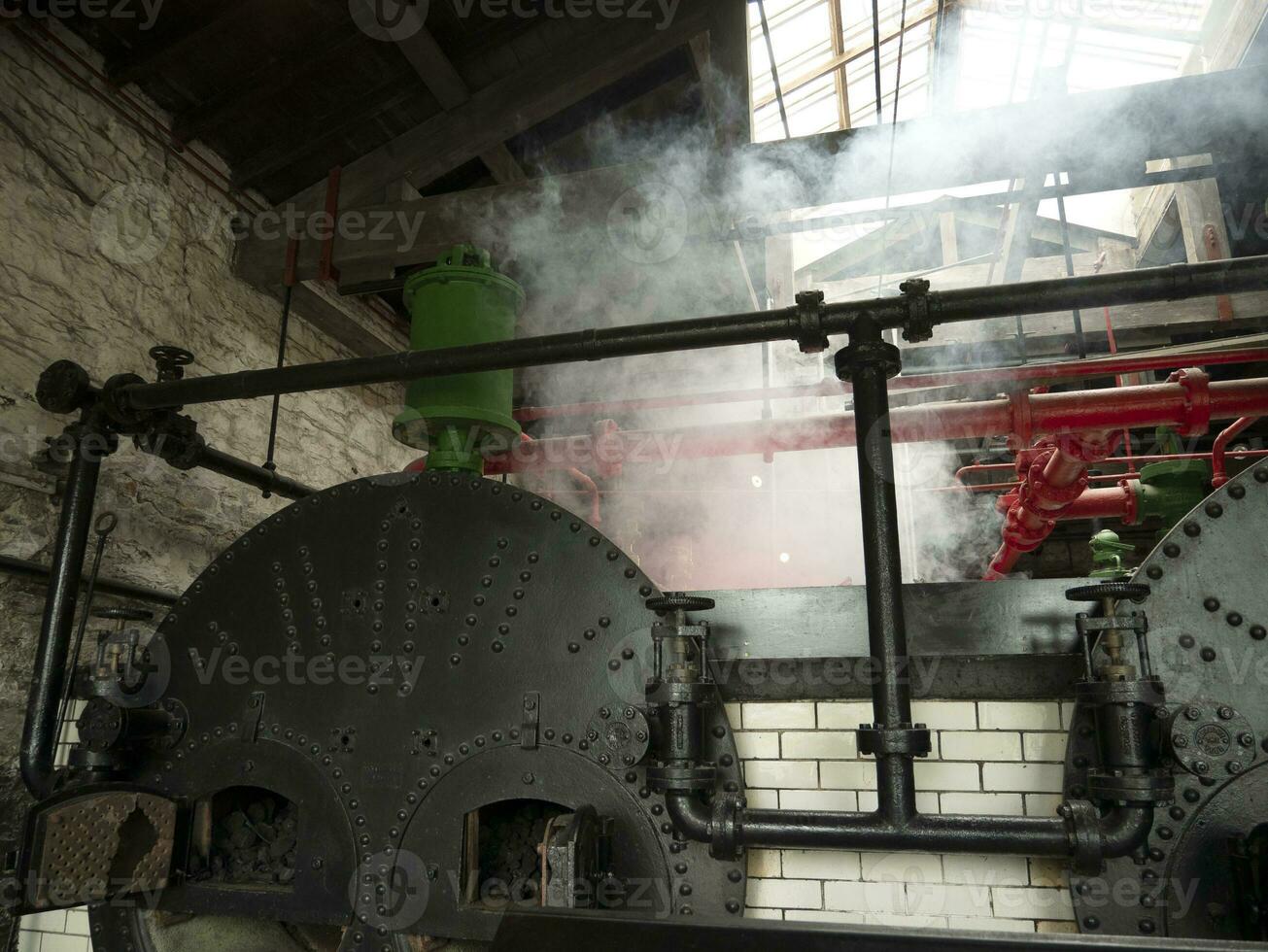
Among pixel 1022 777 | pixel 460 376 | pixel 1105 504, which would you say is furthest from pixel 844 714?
pixel 1105 504

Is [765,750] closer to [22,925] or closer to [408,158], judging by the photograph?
[22,925]

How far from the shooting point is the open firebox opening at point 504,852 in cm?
219

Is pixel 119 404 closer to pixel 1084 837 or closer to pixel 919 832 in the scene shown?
pixel 919 832

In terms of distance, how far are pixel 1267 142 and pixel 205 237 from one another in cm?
496

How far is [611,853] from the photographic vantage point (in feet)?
6.54

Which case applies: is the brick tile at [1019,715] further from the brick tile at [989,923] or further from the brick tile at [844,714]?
the brick tile at [989,923]

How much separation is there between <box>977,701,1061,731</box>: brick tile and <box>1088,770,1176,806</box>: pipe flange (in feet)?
0.81

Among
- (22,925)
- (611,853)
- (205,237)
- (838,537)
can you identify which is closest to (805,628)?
(611,853)

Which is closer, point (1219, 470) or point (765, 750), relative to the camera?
point (765, 750)

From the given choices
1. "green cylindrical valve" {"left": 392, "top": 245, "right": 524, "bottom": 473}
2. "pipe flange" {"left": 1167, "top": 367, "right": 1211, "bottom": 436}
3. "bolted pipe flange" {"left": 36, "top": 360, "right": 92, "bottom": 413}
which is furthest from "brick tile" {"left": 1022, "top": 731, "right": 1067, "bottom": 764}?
"bolted pipe flange" {"left": 36, "top": 360, "right": 92, "bottom": 413}

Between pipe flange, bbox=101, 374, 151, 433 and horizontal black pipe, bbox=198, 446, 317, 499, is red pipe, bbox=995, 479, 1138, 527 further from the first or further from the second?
pipe flange, bbox=101, 374, 151, 433

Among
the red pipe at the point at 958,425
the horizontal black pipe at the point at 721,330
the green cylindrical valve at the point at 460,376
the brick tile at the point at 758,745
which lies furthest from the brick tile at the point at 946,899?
the red pipe at the point at 958,425

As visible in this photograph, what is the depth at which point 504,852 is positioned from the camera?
7.54ft

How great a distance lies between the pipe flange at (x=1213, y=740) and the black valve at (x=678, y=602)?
3.27 feet
